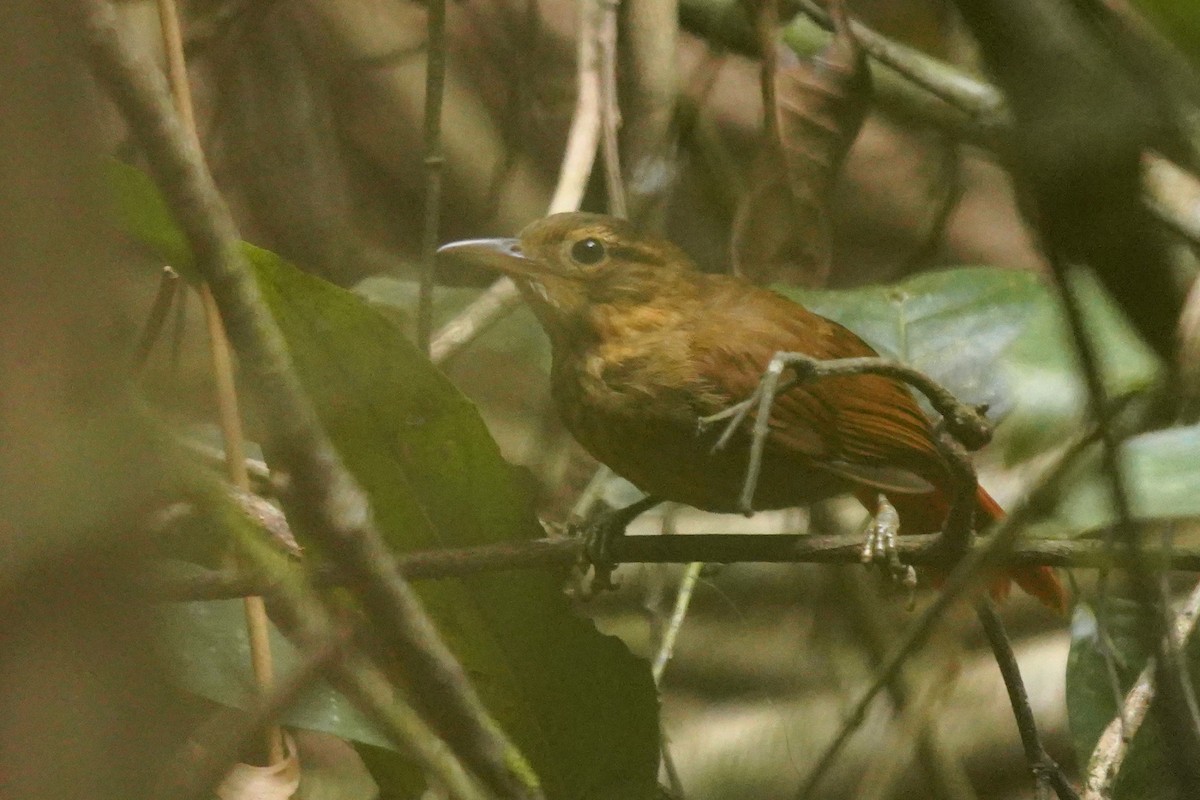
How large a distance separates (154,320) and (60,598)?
108 cm

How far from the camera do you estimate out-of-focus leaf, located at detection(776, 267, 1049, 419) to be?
2.18m

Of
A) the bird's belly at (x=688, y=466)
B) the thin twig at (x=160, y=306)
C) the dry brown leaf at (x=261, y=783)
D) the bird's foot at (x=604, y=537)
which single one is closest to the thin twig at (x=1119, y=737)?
the bird's belly at (x=688, y=466)

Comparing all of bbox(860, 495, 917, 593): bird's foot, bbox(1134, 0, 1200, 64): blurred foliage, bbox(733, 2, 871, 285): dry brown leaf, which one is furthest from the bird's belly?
bbox(1134, 0, 1200, 64): blurred foliage

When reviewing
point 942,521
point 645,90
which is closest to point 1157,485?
point 942,521

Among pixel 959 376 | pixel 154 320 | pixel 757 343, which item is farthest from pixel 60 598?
pixel 959 376

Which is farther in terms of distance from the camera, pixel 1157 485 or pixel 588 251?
pixel 588 251

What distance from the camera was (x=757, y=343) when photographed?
6.48ft

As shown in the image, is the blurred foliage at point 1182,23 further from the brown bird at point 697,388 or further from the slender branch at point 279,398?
the brown bird at point 697,388

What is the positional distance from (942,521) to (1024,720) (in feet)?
1.54

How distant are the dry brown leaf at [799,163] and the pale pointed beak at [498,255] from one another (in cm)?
50

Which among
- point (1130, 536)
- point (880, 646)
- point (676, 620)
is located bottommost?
point (880, 646)

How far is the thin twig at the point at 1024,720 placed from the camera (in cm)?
160

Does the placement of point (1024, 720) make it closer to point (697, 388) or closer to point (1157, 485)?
point (1157, 485)

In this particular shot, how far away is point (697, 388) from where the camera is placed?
195 cm
